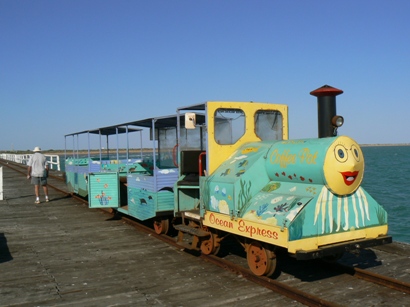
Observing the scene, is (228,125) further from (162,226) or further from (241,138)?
(162,226)

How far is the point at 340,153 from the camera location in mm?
5250

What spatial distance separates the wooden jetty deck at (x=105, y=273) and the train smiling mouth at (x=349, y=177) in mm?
1671

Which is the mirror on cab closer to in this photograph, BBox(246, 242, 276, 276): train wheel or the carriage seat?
the carriage seat

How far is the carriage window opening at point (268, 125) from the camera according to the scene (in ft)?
24.0

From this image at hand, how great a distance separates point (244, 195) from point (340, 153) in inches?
57.0

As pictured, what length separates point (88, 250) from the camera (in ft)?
24.7

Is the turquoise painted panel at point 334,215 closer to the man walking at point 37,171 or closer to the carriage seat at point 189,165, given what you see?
the carriage seat at point 189,165

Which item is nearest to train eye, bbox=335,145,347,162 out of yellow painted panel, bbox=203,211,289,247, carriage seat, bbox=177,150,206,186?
yellow painted panel, bbox=203,211,289,247

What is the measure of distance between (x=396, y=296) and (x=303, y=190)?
165 cm

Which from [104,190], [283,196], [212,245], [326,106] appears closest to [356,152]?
[326,106]

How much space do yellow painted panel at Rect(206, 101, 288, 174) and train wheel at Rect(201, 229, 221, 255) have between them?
1057 mm

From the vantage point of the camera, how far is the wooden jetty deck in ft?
16.6

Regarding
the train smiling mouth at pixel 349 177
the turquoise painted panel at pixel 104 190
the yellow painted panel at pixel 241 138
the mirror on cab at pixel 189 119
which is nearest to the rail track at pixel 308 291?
the train smiling mouth at pixel 349 177

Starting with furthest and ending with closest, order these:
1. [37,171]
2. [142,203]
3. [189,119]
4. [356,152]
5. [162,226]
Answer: [37,171]
[142,203]
[162,226]
[189,119]
[356,152]
